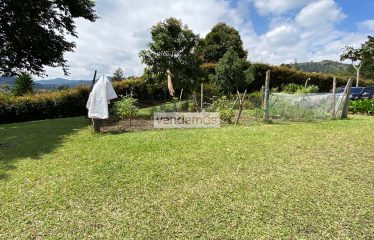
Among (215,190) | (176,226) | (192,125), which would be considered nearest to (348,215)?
(215,190)

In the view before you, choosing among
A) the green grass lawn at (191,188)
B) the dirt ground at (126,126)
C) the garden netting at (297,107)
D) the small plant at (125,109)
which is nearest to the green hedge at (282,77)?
the garden netting at (297,107)

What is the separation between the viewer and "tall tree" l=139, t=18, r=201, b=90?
12977 millimetres

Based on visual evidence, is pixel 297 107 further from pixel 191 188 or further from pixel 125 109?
pixel 191 188

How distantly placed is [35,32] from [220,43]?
48.9 feet

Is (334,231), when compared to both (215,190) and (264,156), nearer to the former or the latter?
(215,190)

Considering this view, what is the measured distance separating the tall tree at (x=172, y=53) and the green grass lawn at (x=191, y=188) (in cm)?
649

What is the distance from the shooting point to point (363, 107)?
1355cm

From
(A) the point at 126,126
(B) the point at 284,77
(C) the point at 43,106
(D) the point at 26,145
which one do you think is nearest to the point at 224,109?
(A) the point at 126,126

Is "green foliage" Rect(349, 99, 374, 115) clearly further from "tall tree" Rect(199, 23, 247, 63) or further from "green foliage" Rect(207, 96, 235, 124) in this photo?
"tall tree" Rect(199, 23, 247, 63)

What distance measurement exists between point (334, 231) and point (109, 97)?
670cm

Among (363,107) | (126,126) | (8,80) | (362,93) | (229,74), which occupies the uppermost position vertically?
(229,74)

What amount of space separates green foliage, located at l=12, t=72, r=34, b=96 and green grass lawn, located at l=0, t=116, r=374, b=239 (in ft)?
41.0

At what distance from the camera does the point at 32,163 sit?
5.77 meters

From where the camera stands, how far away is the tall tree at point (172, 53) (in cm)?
1298
